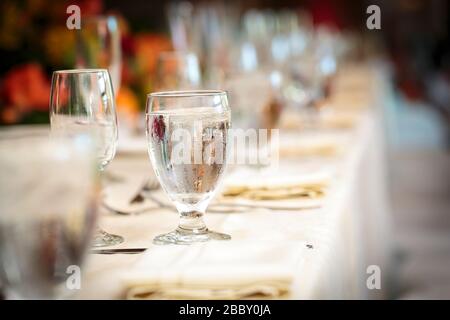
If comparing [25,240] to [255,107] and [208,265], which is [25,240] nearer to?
[208,265]

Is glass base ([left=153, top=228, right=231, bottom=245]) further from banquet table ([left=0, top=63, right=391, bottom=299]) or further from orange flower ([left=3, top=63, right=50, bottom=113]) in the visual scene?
orange flower ([left=3, top=63, right=50, bottom=113])

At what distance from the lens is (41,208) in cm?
71

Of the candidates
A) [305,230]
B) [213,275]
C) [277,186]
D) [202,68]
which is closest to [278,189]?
[277,186]

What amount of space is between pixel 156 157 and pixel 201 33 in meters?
2.12

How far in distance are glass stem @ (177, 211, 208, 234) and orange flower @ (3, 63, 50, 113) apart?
112 centimetres

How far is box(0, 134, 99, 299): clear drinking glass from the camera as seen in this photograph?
0.71 m

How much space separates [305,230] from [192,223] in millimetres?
154

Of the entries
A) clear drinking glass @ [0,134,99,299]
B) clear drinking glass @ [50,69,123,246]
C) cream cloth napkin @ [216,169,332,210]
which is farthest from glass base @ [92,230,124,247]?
clear drinking glass @ [0,134,99,299]

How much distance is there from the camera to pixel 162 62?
1.91 m

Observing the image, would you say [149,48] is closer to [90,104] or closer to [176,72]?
[176,72]

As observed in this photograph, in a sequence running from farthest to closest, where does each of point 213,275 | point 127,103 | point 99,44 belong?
point 127,103
point 99,44
point 213,275

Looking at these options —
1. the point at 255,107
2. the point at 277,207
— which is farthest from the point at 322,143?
the point at 277,207

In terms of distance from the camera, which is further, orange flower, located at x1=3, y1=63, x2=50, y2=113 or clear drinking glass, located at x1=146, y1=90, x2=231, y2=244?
orange flower, located at x1=3, y1=63, x2=50, y2=113

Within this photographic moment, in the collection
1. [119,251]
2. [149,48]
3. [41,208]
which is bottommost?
[119,251]
